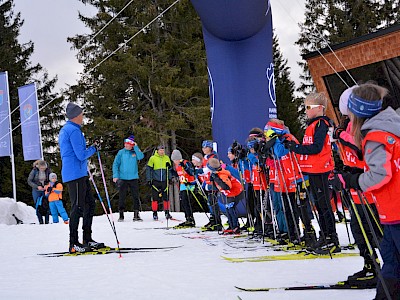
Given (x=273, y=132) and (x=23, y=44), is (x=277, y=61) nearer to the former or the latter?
(x=23, y=44)

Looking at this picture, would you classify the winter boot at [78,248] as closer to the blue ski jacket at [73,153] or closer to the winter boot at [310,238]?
the blue ski jacket at [73,153]

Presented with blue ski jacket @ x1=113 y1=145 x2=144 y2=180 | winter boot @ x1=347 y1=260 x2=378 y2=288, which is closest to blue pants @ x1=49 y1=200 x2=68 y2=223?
blue ski jacket @ x1=113 y1=145 x2=144 y2=180

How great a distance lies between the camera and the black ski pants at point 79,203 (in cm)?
615

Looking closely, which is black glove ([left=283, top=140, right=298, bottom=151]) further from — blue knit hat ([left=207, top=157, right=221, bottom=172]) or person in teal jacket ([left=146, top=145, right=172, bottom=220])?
person in teal jacket ([left=146, top=145, right=172, bottom=220])

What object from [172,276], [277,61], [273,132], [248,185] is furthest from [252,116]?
[277,61]

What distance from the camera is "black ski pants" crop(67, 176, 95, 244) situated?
6.15m

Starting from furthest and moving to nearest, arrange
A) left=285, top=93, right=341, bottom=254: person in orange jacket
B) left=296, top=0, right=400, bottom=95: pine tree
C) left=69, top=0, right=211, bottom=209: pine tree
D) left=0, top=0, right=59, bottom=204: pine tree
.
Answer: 1. left=0, top=0, right=59, bottom=204: pine tree
2. left=296, top=0, right=400, bottom=95: pine tree
3. left=69, top=0, right=211, bottom=209: pine tree
4. left=285, top=93, right=341, bottom=254: person in orange jacket

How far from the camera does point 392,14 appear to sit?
85.1 feet

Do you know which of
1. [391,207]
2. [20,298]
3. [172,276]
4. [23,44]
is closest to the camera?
[391,207]

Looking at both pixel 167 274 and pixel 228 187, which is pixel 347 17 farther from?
pixel 167 274

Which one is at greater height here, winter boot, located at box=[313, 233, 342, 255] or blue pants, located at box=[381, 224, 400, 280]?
blue pants, located at box=[381, 224, 400, 280]

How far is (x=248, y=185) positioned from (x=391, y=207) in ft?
16.1

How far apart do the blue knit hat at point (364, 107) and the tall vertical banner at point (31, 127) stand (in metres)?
13.7

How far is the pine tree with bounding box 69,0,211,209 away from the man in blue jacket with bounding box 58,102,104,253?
15.0 meters
